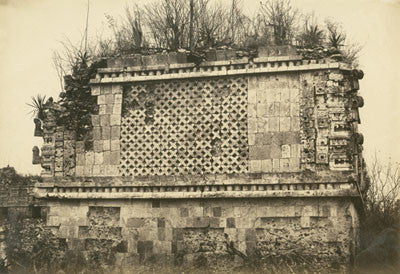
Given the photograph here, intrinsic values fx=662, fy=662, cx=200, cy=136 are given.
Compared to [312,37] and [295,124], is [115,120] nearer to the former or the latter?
[295,124]

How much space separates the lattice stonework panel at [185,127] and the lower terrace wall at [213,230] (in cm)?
77

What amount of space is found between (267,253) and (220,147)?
2.30 metres

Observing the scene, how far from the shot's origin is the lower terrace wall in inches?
489

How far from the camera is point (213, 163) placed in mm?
13266

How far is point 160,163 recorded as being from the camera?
13.6m

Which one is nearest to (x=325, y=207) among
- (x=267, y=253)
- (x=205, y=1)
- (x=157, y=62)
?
(x=267, y=253)

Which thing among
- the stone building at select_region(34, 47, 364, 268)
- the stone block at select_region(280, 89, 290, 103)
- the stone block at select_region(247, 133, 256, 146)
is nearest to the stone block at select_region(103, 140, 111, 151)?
the stone building at select_region(34, 47, 364, 268)

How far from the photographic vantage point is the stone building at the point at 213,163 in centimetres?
1259

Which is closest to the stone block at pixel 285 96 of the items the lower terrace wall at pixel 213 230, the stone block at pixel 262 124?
the stone block at pixel 262 124

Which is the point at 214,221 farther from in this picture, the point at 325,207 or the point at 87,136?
the point at 87,136

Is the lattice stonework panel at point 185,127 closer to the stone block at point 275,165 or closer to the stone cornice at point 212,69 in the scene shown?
the stone cornice at point 212,69

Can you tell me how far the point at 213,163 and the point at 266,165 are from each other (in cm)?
109

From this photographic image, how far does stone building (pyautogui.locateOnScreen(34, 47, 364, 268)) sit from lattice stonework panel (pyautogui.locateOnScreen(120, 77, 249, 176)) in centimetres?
2

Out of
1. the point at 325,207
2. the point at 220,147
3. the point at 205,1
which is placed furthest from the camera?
the point at 205,1
